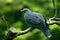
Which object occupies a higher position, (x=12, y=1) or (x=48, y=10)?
(x=12, y=1)

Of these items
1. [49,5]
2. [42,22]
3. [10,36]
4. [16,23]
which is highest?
[49,5]

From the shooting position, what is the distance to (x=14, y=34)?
5.75 feet

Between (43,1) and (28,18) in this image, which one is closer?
(28,18)

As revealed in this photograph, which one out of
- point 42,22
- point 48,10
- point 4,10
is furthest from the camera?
point 4,10

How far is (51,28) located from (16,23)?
1.09m

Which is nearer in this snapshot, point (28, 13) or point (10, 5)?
point (28, 13)

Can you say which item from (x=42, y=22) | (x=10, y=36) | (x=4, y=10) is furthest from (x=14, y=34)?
(x=4, y=10)

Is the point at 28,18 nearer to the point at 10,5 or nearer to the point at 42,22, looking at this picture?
the point at 42,22

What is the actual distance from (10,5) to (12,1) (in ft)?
0.25

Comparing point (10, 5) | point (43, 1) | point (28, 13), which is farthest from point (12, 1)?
point (28, 13)

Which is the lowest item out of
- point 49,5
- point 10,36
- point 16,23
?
point 10,36

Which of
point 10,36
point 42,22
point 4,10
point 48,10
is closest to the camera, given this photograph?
point 10,36

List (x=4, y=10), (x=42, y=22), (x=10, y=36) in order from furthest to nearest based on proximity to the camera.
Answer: (x=4, y=10), (x=42, y=22), (x=10, y=36)

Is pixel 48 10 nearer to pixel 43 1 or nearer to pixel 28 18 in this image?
pixel 43 1
